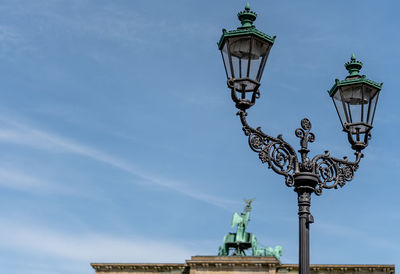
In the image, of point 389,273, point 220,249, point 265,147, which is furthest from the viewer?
point 220,249

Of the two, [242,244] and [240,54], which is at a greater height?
[242,244]

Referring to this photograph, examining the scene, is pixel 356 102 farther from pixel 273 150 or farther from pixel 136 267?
pixel 136 267

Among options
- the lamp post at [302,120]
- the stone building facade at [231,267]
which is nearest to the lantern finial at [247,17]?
the lamp post at [302,120]

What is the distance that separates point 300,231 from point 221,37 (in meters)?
3.20

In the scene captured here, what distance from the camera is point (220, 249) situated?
62688mm

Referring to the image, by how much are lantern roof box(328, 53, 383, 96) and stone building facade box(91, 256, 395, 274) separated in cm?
4849

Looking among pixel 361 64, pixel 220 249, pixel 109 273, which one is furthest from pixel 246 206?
pixel 361 64

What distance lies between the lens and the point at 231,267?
6072 cm

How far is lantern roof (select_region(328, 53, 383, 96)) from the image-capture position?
1103 centimetres

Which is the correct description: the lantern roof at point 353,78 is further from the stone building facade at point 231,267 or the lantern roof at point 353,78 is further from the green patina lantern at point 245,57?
the stone building facade at point 231,267

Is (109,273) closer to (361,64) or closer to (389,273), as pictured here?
(389,273)

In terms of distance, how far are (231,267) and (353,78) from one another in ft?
Result: 167

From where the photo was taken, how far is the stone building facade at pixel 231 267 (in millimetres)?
57469

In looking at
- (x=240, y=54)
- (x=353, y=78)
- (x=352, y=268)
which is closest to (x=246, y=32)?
(x=240, y=54)
